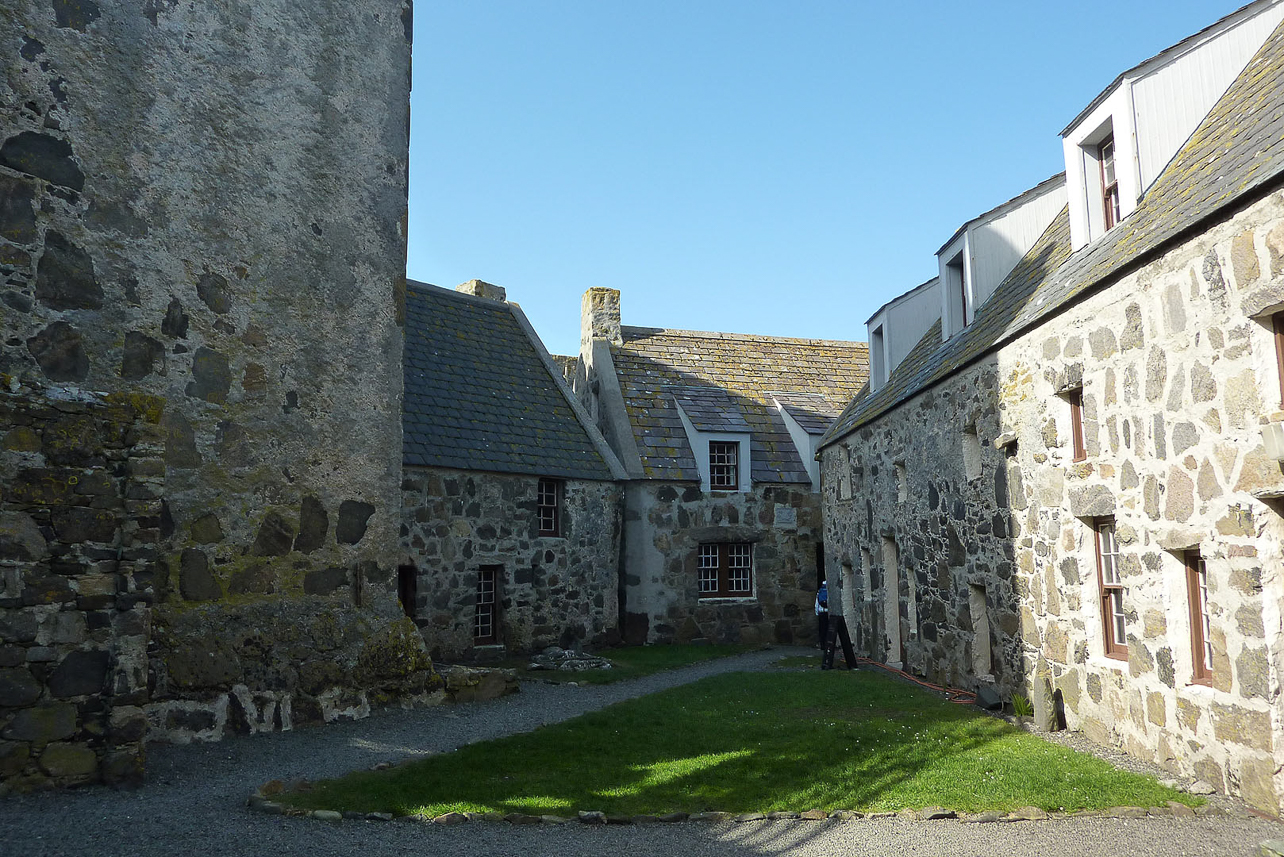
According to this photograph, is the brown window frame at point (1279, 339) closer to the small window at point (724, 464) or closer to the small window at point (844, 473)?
the small window at point (844, 473)

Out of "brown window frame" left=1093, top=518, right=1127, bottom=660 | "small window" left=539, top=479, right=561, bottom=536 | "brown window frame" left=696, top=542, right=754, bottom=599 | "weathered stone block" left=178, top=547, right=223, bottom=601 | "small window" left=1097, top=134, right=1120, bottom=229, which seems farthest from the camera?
Answer: "brown window frame" left=696, top=542, right=754, bottom=599

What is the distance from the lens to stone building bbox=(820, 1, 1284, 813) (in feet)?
21.3

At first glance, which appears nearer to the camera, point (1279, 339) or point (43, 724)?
point (1279, 339)

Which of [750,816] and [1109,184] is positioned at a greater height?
[1109,184]

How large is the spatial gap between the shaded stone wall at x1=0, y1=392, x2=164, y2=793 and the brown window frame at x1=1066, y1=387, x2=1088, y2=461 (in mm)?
8592

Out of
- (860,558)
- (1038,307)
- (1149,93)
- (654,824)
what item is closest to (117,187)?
(654,824)

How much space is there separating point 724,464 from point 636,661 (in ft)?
20.8

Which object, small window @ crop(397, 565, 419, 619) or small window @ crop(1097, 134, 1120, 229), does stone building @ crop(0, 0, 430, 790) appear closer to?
small window @ crop(397, 565, 419, 619)

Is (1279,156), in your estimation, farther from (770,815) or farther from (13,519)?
(13,519)

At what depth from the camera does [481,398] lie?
712 inches

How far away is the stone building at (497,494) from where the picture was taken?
1559 cm

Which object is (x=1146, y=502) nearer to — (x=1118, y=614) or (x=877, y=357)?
(x=1118, y=614)

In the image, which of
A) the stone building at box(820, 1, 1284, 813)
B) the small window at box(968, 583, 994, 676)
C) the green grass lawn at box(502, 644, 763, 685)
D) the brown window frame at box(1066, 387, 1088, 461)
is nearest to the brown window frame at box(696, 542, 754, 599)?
the green grass lawn at box(502, 644, 763, 685)

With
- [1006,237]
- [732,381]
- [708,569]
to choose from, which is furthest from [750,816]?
[732,381]
